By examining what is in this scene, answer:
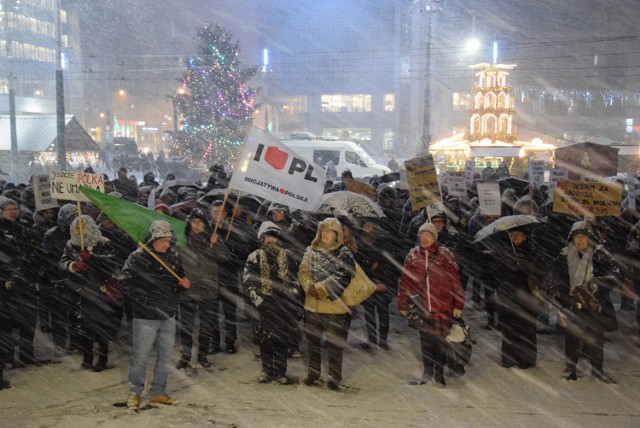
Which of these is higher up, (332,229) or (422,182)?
(422,182)

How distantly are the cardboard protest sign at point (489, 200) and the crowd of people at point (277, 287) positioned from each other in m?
1.57

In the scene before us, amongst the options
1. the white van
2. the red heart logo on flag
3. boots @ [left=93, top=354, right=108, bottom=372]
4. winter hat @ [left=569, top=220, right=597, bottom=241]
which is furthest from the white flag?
the white van

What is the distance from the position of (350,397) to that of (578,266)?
104 inches

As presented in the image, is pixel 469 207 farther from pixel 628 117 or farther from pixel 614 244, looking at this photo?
pixel 628 117

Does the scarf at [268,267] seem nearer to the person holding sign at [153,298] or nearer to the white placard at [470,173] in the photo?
the person holding sign at [153,298]

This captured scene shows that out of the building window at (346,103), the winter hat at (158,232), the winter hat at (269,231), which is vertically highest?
the building window at (346,103)

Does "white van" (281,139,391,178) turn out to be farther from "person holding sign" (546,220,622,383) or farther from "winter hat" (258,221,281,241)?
"winter hat" (258,221,281,241)

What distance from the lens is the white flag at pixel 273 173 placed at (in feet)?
23.3

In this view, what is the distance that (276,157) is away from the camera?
7148mm

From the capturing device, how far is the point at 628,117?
6069 cm

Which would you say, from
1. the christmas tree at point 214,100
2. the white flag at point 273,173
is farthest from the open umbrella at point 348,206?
the christmas tree at point 214,100

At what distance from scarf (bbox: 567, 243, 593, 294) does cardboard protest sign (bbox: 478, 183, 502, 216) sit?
3.08m

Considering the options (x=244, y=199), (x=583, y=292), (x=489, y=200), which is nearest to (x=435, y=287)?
(x=583, y=292)

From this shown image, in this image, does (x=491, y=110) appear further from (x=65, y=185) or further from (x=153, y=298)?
(x=153, y=298)
